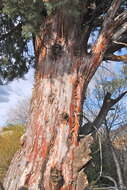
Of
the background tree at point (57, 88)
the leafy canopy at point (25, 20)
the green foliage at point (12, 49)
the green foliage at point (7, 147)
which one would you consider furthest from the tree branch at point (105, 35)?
the green foliage at point (7, 147)

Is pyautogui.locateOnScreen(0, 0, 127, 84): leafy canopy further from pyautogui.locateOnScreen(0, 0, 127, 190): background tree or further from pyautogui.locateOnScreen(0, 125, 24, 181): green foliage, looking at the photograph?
pyautogui.locateOnScreen(0, 125, 24, 181): green foliage

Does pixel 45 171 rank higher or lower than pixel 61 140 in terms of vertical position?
lower

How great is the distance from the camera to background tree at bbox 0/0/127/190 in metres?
3.82

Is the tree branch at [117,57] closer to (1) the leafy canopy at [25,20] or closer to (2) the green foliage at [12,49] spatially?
(1) the leafy canopy at [25,20]

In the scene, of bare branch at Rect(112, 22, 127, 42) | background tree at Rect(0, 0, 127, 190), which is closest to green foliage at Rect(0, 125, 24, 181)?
background tree at Rect(0, 0, 127, 190)

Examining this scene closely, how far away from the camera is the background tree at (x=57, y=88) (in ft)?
12.5

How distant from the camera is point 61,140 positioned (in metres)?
3.96

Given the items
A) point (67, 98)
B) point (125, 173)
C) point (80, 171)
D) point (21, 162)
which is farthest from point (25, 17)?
Answer: point (125, 173)

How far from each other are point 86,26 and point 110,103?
1.32 meters

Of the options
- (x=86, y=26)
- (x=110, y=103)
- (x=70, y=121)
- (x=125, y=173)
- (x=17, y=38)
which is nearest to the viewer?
(x=70, y=121)

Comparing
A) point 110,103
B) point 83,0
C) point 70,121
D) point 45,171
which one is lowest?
point 45,171

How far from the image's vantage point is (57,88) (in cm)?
414

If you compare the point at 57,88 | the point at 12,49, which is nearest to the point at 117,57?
the point at 57,88

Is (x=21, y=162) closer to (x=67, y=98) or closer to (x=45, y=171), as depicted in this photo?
(x=45, y=171)
